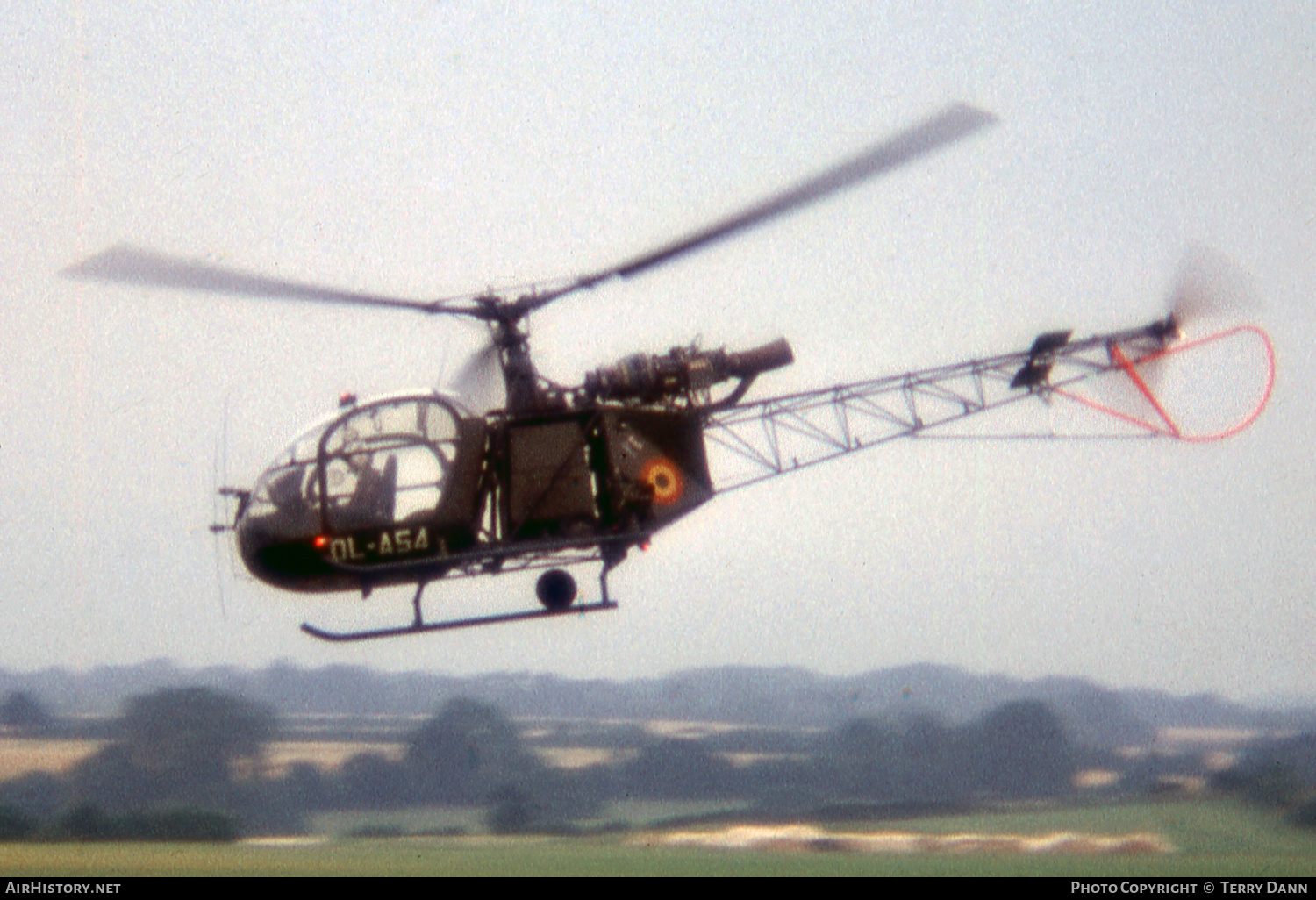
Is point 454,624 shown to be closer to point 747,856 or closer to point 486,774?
point 747,856

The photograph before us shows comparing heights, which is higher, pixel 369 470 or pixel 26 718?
pixel 26 718

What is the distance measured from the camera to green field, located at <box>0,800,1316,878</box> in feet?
64.7

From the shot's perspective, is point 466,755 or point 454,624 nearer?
point 454,624

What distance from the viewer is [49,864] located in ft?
69.8

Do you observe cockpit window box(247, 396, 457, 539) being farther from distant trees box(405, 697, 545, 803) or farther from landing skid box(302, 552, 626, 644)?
distant trees box(405, 697, 545, 803)

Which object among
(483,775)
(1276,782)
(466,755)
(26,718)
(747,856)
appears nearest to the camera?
(1276,782)

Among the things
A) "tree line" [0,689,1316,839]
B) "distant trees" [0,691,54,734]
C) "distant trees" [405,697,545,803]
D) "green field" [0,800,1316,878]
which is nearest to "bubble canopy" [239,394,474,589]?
"green field" [0,800,1316,878]

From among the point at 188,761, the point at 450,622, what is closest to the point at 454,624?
the point at 450,622

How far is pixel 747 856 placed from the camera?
24.1 m

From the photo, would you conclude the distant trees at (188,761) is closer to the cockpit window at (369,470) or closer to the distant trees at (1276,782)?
the cockpit window at (369,470)

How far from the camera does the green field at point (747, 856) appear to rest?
64.7ft
